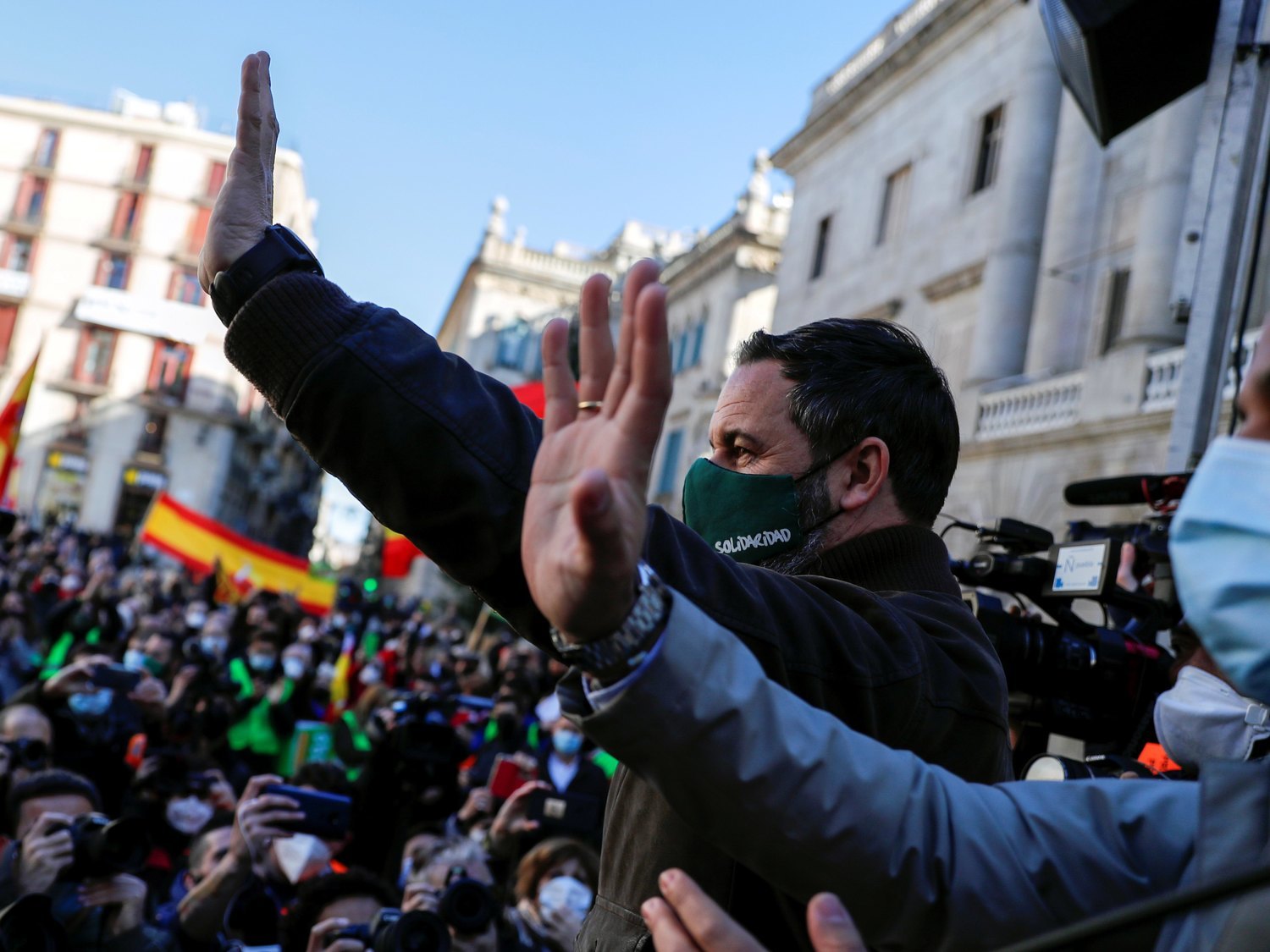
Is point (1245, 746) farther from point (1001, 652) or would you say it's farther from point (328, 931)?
point (328, 931)

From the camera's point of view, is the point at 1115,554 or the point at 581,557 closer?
the point at 581,557

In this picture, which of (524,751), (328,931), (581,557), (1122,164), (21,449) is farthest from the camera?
(21,449)

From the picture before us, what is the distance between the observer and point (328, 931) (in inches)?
147

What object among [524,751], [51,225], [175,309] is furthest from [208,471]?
[524,751]

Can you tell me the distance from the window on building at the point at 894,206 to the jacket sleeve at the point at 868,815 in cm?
2078

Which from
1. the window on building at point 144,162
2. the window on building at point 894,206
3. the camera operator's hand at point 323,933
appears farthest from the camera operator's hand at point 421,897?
the window on building at point 144,162

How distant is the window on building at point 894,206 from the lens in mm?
21609

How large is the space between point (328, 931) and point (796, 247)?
2297cm

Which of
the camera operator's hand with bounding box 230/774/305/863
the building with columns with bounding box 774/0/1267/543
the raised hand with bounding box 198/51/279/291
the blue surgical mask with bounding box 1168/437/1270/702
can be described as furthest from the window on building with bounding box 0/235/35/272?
the blue surgical mask with bounding box 1168/437/1270/702

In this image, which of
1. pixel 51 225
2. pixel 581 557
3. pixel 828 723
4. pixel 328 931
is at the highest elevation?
pixel 51 225

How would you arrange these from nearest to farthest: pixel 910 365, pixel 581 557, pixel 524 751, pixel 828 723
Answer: pixel 581 557
pixel 828 723
pixel 910 365
pixel 524 751

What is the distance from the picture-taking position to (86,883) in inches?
148

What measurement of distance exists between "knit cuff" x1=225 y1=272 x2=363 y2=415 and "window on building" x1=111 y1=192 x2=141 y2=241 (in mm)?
53893

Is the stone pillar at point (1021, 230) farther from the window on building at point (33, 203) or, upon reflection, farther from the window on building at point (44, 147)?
the window on building at point (44, 147)
